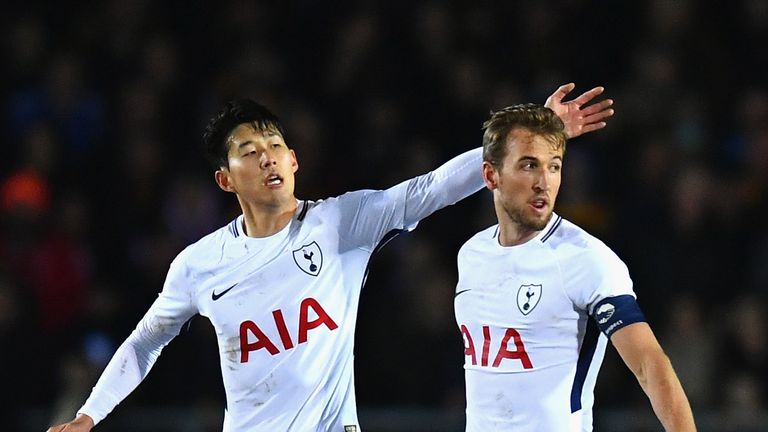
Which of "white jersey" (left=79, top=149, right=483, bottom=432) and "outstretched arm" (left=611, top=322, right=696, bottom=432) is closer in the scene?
"outstretched arm" (left=611, top=322, right=696, bottom=432)

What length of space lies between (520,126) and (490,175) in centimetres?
24

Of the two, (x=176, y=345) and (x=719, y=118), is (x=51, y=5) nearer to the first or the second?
(x=176, y=345)

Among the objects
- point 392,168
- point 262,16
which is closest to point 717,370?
point 392,168

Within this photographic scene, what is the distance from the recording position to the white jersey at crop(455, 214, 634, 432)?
5.09m

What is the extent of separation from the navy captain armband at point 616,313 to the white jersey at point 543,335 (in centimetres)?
3

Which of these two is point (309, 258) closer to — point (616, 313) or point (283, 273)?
point (283, 273)

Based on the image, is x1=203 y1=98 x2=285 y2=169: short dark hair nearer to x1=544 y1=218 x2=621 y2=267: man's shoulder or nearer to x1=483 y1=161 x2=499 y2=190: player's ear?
x1=483 y1=161 x2=499 y2=190: player's ear

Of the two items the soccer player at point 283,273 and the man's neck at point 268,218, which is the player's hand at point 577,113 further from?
the man's neck at point 268,218

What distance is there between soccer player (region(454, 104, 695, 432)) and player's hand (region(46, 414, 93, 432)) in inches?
66.4

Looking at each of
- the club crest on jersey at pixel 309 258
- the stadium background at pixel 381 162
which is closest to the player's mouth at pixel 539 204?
the club crest on jersey at pixel 309 258

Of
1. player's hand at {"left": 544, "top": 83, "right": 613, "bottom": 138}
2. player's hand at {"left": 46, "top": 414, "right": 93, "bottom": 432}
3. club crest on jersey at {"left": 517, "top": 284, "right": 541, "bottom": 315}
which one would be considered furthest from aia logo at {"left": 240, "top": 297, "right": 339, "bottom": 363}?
player's hand at {"left": 544, "top": 83, "right": 613, "bottom": 138}

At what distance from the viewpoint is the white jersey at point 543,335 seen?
16.7 feet

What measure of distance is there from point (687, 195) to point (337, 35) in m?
3.43

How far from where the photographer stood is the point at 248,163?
19.2 ft
